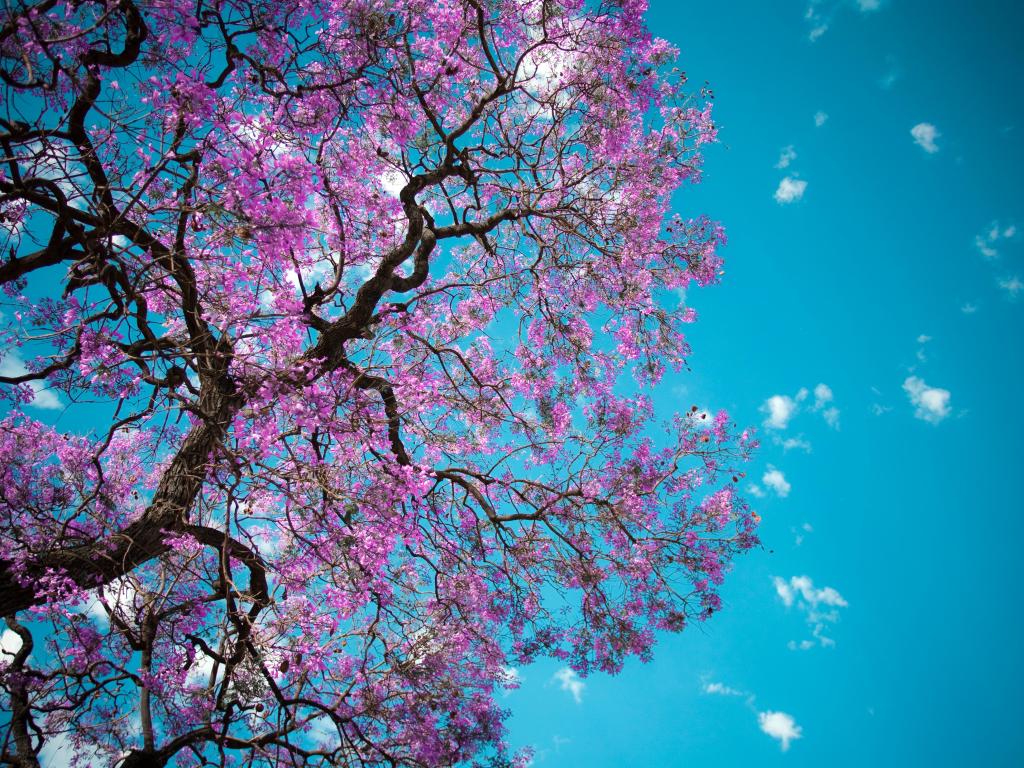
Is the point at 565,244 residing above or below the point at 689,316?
above

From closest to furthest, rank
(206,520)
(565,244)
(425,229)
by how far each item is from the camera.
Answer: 1. (206,520)
2. (425,229)
3. (565,244)

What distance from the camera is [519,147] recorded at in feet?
21.2

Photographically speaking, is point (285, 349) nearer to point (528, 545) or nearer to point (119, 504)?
point (528, 545)

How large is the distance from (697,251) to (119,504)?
22.6 feet

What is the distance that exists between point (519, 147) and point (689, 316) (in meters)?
2.80

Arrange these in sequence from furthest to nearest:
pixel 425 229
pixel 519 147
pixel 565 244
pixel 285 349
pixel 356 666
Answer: pixel 565 244
pixel 519 147
pixel 425 229
pixel 356 666
pixel 285 349

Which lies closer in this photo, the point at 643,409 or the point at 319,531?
the point at 319,531

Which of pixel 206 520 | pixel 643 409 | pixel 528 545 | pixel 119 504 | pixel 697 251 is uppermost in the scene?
pixel 697 251

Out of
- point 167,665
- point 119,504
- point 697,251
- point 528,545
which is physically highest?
point 697,251

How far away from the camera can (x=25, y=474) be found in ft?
19.2

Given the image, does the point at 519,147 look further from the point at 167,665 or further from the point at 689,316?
the point at 167,665

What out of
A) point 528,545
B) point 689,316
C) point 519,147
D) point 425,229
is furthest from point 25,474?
point 689,316

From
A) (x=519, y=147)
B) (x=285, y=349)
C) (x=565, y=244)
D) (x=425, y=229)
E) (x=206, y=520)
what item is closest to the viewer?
(x=285, y=349)

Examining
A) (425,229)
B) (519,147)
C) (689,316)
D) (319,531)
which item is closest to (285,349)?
(319,531)
